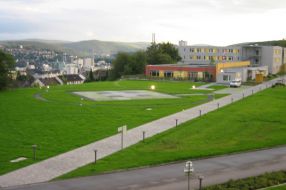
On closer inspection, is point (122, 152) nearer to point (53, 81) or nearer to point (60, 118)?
point (60, 118)

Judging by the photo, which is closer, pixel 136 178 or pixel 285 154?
pixel 136 178

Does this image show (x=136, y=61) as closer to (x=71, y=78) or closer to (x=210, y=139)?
(x=71, y=78)

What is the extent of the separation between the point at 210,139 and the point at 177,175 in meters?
9.07

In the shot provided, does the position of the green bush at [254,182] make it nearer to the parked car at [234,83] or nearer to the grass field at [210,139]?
the grass field at [210,139]

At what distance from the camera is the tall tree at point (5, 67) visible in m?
63.8

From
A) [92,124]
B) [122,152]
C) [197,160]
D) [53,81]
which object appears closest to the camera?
[197,160]

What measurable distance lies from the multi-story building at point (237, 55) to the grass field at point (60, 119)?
5366 cm

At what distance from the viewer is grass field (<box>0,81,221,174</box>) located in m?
27.4

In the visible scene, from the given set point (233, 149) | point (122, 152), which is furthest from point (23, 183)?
point (233, 149)

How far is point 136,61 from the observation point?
10462 centimetres

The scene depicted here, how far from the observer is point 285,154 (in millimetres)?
25969

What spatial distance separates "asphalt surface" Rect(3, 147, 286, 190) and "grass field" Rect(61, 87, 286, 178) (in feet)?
3.15

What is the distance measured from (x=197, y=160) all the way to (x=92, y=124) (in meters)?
13.7

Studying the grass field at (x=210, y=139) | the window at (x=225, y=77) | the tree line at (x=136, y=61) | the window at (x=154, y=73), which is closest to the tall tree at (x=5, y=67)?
the window at (x=154, y=73)
